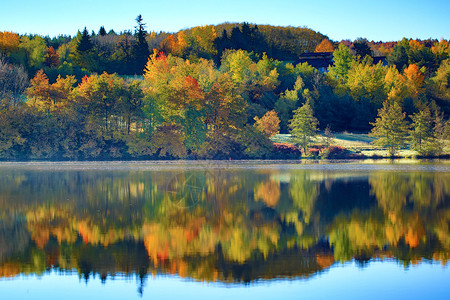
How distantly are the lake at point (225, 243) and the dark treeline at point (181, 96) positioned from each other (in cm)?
3270

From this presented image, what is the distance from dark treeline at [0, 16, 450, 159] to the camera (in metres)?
60.5

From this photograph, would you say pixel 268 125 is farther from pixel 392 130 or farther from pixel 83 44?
pixel 83 44

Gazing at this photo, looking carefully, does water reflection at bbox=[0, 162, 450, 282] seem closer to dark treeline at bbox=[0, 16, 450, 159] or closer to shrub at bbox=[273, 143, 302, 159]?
dark treeline at bbox=[0, 16, 450, 159]

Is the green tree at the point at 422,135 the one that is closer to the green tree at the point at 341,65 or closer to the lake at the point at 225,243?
the green tree at the point at 341,65

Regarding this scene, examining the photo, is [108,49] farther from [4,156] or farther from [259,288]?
[259,288]

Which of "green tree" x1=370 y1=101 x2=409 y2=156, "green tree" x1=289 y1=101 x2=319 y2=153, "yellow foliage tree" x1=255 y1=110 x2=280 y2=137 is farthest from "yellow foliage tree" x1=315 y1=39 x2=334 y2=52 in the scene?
"green tree" x1=289 y1=101 x2=319 y2=153

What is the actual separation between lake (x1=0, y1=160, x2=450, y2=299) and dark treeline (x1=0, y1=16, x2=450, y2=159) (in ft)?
107

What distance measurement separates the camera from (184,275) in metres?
12.6

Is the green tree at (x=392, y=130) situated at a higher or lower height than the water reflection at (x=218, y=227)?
higher

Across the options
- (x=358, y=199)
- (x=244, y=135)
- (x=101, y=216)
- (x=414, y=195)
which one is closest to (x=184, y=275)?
(x=101, y=216)

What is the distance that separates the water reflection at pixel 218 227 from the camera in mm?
13430

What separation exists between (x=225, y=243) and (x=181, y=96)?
158ft

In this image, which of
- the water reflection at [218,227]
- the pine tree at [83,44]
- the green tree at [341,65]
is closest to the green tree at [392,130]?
the green tree at [341,65]

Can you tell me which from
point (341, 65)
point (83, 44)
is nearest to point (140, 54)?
point (83, 44)
